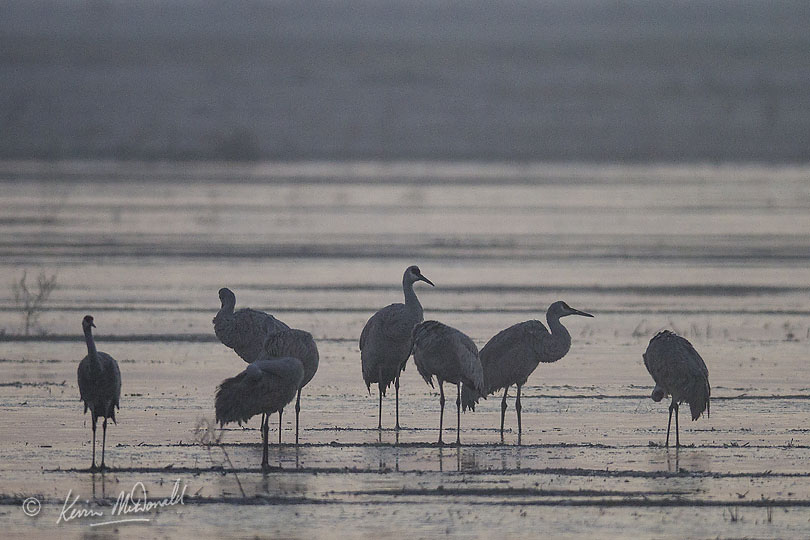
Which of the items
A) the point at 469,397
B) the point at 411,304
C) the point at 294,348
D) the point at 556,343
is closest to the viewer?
the point at 294,348

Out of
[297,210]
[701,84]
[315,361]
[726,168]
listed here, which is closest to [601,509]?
[315,361]

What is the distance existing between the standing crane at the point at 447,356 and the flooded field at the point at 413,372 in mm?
484

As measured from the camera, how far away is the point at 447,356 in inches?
539

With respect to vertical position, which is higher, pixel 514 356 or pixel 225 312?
pixel 225 312

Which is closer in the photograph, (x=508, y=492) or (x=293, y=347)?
(x=508, y=492)

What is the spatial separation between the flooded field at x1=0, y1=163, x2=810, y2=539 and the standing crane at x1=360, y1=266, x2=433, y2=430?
36 cm

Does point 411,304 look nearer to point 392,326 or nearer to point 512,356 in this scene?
point 392,326

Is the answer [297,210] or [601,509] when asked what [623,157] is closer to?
[297,210]

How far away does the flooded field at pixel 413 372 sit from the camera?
1086cm

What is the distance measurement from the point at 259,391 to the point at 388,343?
8.72 feet

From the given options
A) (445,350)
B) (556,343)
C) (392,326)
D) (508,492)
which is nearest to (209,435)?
(445,350)

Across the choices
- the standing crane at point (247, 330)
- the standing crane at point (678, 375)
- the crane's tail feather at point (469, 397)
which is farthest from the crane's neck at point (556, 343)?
the standing crane at point (247, 330)

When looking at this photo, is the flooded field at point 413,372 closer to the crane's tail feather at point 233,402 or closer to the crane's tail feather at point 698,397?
the crane's tail feather at point 698,397

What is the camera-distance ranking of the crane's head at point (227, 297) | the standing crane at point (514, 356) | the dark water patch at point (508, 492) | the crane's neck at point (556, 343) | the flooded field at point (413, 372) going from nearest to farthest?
the flooded field at point (413, 372)
the dark water patch at point (508, 492)
the standing crane at point (514, 356)
the crane's neck at point (556, 343)
the crane's head at point (227, 297)
